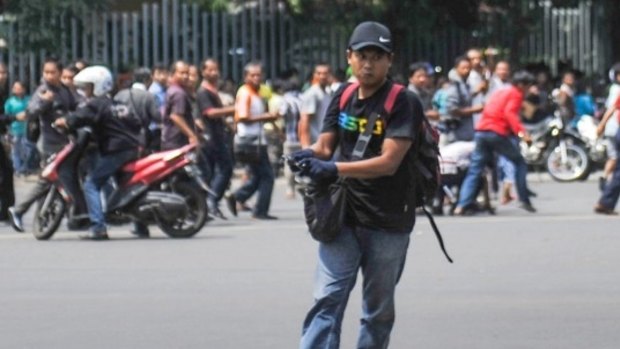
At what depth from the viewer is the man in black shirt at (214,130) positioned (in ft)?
67.1

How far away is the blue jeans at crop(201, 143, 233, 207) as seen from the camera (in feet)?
67.0

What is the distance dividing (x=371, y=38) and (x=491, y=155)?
Result: 12662 mm

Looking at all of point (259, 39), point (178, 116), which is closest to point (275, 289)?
point (178, 116)

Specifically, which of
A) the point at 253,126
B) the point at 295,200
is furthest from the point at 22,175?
the point at 253,126

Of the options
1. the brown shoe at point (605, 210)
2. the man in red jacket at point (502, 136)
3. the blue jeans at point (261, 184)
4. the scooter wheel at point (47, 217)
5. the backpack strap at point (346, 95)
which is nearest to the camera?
the backpack strap at point (346, 95)

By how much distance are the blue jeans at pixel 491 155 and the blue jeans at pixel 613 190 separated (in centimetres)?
97

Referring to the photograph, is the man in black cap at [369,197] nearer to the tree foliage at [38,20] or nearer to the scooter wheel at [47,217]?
the scooter wheel at [47,217]

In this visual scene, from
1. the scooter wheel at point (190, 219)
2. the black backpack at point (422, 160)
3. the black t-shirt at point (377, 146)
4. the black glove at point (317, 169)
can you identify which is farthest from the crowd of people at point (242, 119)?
the black glove at point (317, 169)

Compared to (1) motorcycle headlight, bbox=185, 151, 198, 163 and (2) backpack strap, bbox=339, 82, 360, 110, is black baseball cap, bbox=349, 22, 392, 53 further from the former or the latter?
(1) motorcycle headlight, bbox=185, 151, 198, 163

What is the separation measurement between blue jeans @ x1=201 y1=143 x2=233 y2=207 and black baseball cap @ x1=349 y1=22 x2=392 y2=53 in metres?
12.1

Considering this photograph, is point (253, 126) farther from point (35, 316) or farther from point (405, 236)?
point (405, 236)

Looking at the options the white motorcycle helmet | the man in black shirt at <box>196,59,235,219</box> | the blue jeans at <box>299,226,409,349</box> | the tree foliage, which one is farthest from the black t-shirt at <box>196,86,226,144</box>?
the blue jeans at <box>299,226,409,349</box>

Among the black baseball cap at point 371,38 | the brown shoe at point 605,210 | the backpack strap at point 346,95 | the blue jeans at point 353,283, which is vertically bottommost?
the brown shoe at point 605,210

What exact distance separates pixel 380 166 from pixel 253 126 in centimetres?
1254
